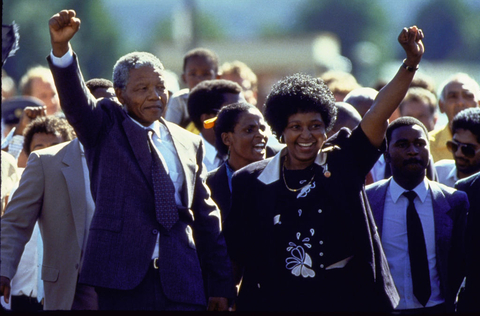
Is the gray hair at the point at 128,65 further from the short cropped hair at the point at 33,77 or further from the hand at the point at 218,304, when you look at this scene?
the short cropped hair at the point at 33,77

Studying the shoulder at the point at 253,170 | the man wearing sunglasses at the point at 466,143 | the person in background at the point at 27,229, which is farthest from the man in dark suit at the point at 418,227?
the person in background at the point at 27,229

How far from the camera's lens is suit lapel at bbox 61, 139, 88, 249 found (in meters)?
5.61

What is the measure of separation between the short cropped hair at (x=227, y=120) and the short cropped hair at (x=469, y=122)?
5.04 ft

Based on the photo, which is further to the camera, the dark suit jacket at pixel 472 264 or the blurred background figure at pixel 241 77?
the blurred background figure at pixel 241 77

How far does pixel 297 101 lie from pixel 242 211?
26.5 inches

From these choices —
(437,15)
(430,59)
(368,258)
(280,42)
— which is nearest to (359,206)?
(368,258)

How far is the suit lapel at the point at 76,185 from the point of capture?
5613 mm

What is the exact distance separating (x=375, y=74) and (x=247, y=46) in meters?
28.5

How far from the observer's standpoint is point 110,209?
492 cm

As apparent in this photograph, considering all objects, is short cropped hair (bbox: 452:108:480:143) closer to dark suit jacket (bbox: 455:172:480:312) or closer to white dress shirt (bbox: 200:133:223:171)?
dark suit jacket (bbox: 455:172:480:312)

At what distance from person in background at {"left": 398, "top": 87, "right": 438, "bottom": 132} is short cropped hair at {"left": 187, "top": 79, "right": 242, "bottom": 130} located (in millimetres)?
1950

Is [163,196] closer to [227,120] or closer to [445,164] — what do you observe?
[227,120]

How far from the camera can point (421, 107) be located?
852cm

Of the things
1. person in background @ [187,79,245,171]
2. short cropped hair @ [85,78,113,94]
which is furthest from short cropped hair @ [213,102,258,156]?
short cropped hair @ [85,78,113,94]
